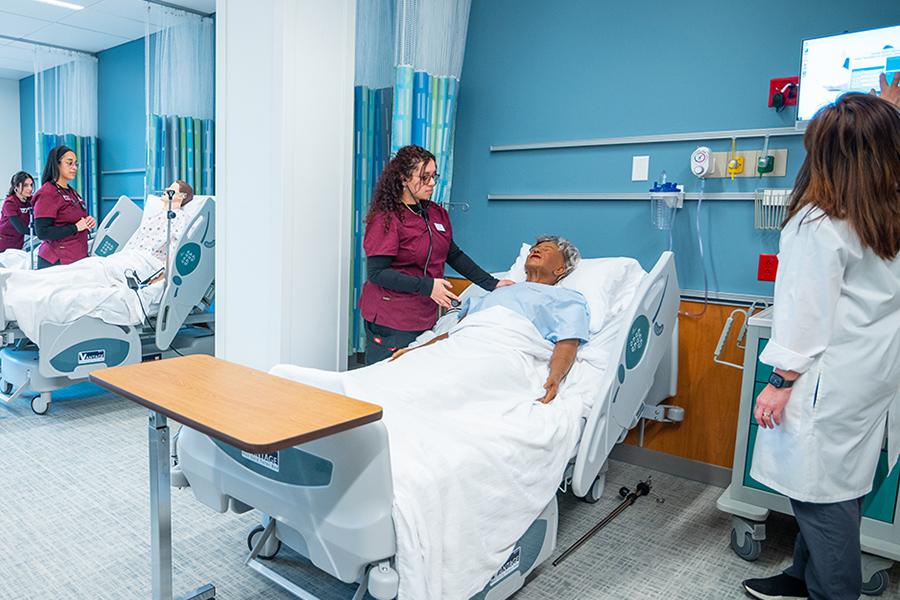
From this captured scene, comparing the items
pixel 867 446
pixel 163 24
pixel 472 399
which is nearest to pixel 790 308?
pixel 867 446

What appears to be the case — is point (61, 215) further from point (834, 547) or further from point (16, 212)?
point (834, 547)

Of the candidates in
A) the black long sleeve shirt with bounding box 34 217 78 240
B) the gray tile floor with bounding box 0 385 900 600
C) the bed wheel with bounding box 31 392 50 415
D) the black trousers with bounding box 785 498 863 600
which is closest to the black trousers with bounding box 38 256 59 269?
the black long sleeve shirt with bounding box 34 217 78 240

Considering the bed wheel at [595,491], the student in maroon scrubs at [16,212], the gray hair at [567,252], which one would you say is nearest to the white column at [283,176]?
the gray hair at [567,252]

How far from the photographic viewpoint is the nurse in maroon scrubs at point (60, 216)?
4.06 meters

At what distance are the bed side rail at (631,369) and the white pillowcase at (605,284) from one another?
21cm

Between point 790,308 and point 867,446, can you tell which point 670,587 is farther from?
point 790,308

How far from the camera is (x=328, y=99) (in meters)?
2.64

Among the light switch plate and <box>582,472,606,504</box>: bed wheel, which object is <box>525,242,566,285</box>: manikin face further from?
<box>582,472,606,504</box>: bed wheel

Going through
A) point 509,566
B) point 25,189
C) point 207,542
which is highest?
point 25,189

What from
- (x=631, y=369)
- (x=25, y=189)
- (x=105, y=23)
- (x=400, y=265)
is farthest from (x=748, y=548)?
Result: (x=105, y=23)

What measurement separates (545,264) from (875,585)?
1.51 metres

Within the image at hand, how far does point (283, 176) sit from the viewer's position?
8.19ft

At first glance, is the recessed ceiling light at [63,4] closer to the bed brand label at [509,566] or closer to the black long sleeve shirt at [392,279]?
the black long sleeve shirt at [392,279]

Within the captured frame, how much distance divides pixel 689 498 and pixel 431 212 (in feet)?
5.23
